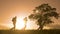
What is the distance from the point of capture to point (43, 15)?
244 cm

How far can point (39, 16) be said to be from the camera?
2.43 metres

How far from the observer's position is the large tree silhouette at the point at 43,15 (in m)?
2.40

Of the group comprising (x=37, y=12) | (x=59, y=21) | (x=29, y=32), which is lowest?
(x=29, y=32)

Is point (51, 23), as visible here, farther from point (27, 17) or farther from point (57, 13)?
point (27, 17)

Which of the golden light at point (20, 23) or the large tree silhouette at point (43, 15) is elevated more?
the large tree silhouette at point (43, 15)

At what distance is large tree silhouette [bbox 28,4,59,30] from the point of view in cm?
240

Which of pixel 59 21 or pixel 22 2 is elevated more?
pixel 22 2

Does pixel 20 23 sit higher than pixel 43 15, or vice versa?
pixel 43 15

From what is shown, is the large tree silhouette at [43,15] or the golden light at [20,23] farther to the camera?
the golden light at [20,23]

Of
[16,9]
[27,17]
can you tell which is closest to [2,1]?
[16,9]

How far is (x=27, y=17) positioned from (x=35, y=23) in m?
0.16

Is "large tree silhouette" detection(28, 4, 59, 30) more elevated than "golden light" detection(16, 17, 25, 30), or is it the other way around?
"large tree silhouette" detection(28, 4, 59, 30)

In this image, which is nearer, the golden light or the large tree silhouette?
the large tree silhouette

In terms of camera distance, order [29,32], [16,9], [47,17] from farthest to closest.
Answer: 1. [16,9]
2. [47,17]
3. [29,32]
